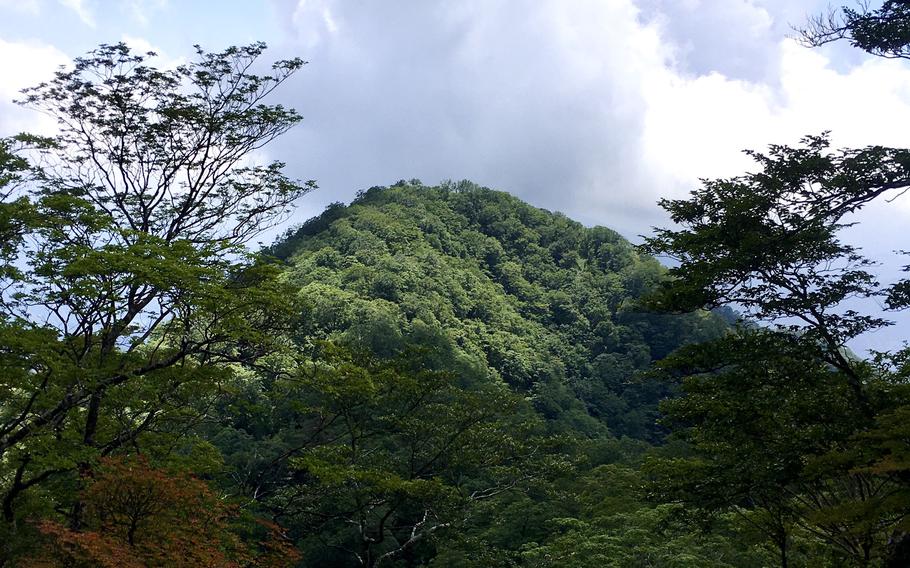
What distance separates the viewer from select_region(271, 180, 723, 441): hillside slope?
49.6 meters

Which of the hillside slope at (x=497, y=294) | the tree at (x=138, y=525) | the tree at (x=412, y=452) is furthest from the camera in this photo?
the hillside slope at (x=497, y=294)

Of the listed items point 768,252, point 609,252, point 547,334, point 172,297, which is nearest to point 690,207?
point 768,252

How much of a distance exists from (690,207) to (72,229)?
33.7 feet

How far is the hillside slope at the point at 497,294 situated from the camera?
49594mm

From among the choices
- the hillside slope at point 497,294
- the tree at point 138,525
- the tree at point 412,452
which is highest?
the hillside slope at point 497,294

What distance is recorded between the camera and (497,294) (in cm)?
7106

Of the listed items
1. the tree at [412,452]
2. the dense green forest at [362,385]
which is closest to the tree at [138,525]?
the dense green forest at [362,385]

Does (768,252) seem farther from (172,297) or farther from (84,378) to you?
(84,378)

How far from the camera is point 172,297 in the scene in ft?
36.8

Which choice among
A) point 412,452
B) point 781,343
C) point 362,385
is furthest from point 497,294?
point 781,343

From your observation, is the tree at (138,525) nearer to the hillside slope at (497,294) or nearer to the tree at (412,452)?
the tree at (412,452)

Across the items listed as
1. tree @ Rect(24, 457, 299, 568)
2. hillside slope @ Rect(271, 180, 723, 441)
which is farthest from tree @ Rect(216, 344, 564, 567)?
hillside slope @ Rect(271, 180, 723, 441)

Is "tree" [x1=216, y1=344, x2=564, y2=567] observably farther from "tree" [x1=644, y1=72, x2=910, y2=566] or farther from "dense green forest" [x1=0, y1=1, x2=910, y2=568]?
"tree" [x1=644, y1=72, x2=910, y2=566]

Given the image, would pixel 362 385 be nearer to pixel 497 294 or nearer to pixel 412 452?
pixel 412 452
